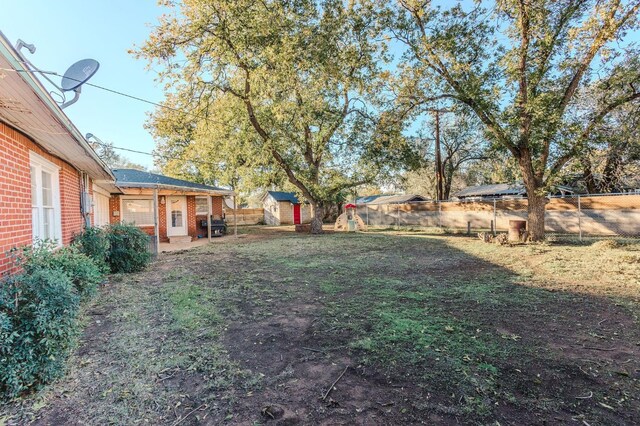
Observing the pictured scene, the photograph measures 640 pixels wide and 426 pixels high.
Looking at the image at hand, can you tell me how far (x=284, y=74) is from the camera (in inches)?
498

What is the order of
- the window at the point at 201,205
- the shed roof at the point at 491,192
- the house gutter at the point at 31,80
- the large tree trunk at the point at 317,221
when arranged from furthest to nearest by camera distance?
1. the shed roof at the point at 491,192
2. the large tree trunk at the point at 317,221
3. the window at the point at 201,205
4. the house gutter at the point at 31,80

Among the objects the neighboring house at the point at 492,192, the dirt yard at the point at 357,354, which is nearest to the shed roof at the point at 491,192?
the neighboring house at the point at 492,192

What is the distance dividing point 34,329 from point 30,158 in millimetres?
3125

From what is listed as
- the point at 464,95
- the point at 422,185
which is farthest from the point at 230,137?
the point at 422,185

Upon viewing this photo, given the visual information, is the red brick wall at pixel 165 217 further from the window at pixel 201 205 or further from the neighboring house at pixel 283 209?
the neighboring house at pixel 283 209

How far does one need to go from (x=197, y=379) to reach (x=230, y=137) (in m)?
16.1

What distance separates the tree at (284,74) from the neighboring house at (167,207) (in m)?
3.23

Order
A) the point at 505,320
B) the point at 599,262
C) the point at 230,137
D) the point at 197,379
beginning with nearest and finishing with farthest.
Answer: the point at 197,379, the point at 505,320, the point at 599,262, the point at 230,137

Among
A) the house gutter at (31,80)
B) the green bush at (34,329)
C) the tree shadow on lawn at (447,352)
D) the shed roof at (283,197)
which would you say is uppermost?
the shed roof at (283,197)

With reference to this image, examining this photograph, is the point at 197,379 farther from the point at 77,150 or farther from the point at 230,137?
the point at 230,137

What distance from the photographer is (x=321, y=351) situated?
327 cm

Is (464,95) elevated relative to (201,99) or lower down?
lower down

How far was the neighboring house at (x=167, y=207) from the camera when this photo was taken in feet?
45.5

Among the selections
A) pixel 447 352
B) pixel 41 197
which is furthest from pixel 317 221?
pixel 447 352
